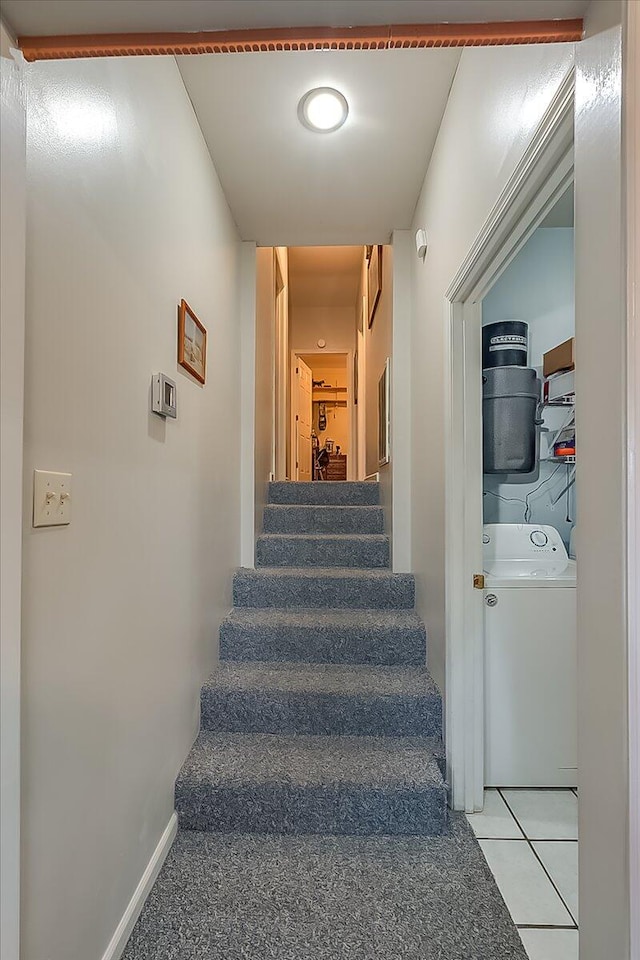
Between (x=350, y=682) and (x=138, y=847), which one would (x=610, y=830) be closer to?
(x=138, y=847)

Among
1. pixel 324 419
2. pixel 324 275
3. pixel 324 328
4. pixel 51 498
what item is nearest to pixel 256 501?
pixel 51 498

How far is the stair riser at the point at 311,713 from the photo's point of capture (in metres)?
2.39

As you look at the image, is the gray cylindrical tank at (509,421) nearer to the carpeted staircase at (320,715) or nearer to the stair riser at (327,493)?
the carpeted staircase at (320,715)

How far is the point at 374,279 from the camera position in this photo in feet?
14.5

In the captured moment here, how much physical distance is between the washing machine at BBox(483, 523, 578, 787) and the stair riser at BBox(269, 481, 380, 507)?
6.79 ft

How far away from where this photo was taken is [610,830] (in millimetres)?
808

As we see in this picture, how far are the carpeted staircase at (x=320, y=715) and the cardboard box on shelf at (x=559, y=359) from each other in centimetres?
133

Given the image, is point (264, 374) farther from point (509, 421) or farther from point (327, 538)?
point (509, 421)

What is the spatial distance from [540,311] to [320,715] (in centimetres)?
232

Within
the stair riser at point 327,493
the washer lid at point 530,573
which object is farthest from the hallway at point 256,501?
the stair riser at point 327,493

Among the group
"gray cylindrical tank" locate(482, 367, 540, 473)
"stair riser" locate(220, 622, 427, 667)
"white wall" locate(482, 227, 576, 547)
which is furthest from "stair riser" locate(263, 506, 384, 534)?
"gray cylindrical tank" locate(482, 367, 540, 473)

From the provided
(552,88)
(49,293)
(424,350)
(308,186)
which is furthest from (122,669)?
(308,186)

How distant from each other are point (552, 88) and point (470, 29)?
401 mm

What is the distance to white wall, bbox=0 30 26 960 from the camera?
831mm
